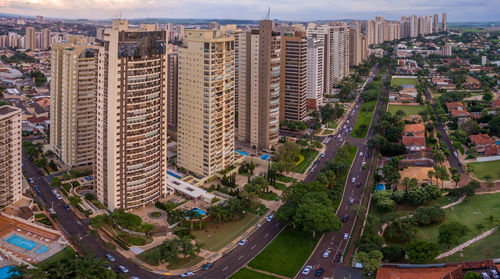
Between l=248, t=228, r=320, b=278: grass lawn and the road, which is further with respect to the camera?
l=248, t=228, r=320, b=278: grass lawn

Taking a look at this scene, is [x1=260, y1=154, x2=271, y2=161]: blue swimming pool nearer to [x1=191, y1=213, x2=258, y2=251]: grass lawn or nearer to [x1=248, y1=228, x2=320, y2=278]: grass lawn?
[x1=191, y1=213, x2=258, y2=251]: grass lawn

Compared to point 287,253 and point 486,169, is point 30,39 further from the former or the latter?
point 486,169

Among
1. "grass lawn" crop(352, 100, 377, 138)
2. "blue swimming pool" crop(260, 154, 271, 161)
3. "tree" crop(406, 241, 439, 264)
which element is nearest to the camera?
"tree" crop(406, 241, 439, 264)

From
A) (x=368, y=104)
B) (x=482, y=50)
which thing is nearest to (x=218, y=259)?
(x=368, y=104)

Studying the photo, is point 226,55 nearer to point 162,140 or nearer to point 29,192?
point 162,140

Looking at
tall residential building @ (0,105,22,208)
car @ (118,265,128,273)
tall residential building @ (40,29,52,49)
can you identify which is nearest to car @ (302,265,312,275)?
car @ (118,265,128,273)

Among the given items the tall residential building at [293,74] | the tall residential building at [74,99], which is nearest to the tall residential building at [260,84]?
the tall residential building at [293,74]

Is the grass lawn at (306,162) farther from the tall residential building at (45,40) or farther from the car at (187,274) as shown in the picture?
the tall residential building at (45,40)
